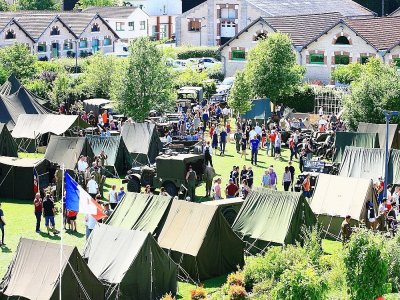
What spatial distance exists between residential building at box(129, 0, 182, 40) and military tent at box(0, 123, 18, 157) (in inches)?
2492

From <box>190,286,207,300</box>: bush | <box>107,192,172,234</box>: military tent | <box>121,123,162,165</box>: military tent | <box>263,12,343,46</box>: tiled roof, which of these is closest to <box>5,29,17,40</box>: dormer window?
<box>263,12,343,46</box>: tiled roof

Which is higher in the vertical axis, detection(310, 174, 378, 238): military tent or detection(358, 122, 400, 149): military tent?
detection(358, 122, 400, 149): military tent

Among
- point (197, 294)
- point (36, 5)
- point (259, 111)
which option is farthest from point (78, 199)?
point (36, 5)

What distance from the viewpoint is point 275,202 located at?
26.7 metres

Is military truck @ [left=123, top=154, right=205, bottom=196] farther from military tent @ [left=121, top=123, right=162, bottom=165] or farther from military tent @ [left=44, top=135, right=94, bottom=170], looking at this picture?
military tent @ [left=121, top=123, right=162, bottom=165]

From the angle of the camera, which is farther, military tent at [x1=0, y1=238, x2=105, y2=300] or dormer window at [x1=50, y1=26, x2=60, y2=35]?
dormer window at [x1=50, y1=26, x2=60, y2=35]

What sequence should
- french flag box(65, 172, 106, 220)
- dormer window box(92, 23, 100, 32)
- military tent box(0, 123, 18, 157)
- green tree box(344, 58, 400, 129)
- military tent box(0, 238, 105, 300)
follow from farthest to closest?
dormer window box(92, 23, 100, 32), green tree box(344, 58, 400, 129), military tent box(0, 123, 18, 157), french flag box(65, 172, 106, 220), military tent box(0, 238, 105, 300)

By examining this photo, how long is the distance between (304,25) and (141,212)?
1571 inches

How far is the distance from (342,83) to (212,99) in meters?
8.27

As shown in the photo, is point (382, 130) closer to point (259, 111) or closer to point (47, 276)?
point (259, 111)

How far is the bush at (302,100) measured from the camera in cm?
5497

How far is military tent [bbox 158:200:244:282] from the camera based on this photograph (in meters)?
25.0

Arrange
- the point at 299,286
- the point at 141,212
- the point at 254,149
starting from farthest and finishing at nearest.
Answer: the point at 254,149 < the point at 141,212 < the point at 299,286

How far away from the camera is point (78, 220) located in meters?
30.9
